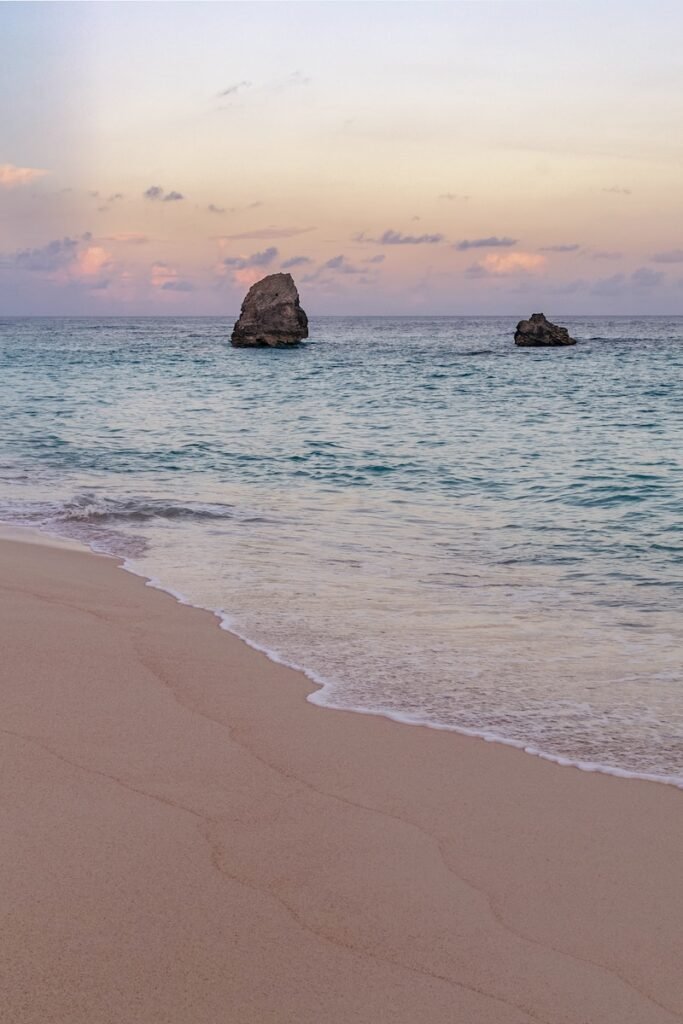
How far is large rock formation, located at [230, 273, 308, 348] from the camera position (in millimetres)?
79000

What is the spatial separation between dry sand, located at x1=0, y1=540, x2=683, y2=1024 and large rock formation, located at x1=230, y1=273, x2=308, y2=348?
7609cm

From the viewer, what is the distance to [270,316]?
79312mm

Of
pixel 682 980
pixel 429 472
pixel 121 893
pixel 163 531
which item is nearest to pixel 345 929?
pixel 121 893

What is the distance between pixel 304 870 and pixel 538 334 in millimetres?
74590

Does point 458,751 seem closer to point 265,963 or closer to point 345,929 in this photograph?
point 345,929

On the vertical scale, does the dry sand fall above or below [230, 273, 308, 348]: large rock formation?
below

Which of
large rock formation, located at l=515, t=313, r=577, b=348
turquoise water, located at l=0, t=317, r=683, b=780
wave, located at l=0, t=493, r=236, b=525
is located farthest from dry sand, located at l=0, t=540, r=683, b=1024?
large rock formation, located at l=515, t=313, r=577, b=348

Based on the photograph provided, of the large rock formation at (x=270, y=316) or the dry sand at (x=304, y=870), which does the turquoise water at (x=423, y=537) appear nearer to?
the dry sand at (x=304, y=870)

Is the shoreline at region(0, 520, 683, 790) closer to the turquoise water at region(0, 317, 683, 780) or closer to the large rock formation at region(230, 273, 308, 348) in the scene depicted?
the turquoise water at region(0, 317, 683, 780)

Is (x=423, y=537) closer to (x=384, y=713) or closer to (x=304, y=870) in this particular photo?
(x=384, y=713)

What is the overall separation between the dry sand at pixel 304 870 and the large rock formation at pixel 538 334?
72908mm

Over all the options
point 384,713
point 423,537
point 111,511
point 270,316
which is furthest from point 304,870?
point 270,316

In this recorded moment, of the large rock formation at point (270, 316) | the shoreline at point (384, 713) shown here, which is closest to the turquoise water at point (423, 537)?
the shoreline at point (384, 713)

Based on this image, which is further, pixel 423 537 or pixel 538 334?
pixel 538 334
